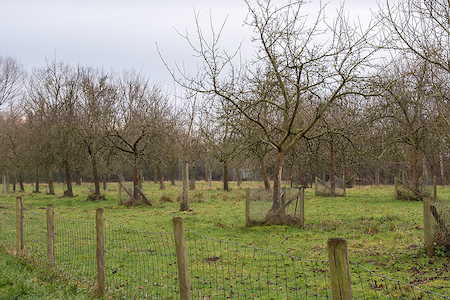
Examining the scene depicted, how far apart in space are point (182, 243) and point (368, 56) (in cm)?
810

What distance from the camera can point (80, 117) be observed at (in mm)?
23703

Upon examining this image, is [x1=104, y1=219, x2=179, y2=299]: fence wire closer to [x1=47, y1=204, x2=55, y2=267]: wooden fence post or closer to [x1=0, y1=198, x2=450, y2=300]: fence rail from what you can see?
[x1=0, y1=198, x2=450, y2=300]: fence rail

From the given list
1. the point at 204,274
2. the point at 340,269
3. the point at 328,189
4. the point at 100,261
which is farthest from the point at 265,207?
the point at 328,189

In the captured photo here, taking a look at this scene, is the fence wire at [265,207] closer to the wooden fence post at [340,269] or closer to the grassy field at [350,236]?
the grassy field at [350,236]

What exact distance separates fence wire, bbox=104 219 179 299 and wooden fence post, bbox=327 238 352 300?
2540 millimetres

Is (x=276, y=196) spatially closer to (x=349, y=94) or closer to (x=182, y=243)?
(x=349, y=94)

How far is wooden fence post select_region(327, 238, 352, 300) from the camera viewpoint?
8.53ft

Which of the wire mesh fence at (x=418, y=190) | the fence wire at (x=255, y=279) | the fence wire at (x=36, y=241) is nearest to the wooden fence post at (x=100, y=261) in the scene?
the fence wire at (x=255, y=279)

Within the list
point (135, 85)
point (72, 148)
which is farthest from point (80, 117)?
point (135, 85)

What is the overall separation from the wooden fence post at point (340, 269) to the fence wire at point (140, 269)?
2.54m

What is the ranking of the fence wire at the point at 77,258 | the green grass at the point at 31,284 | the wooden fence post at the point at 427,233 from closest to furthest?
the green grass at the point at 31,284, the fence wire at the point at 77,258, the wooden fence post at the point at 427,233

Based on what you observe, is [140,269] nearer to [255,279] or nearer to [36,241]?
[255,279]

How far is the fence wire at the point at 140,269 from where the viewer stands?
561 centimetres

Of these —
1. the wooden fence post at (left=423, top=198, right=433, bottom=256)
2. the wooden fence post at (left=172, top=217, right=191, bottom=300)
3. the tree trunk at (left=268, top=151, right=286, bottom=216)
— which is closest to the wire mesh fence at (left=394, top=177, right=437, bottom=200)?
the tree trunk at (left=268, top=151, right=286, bottom=216)
